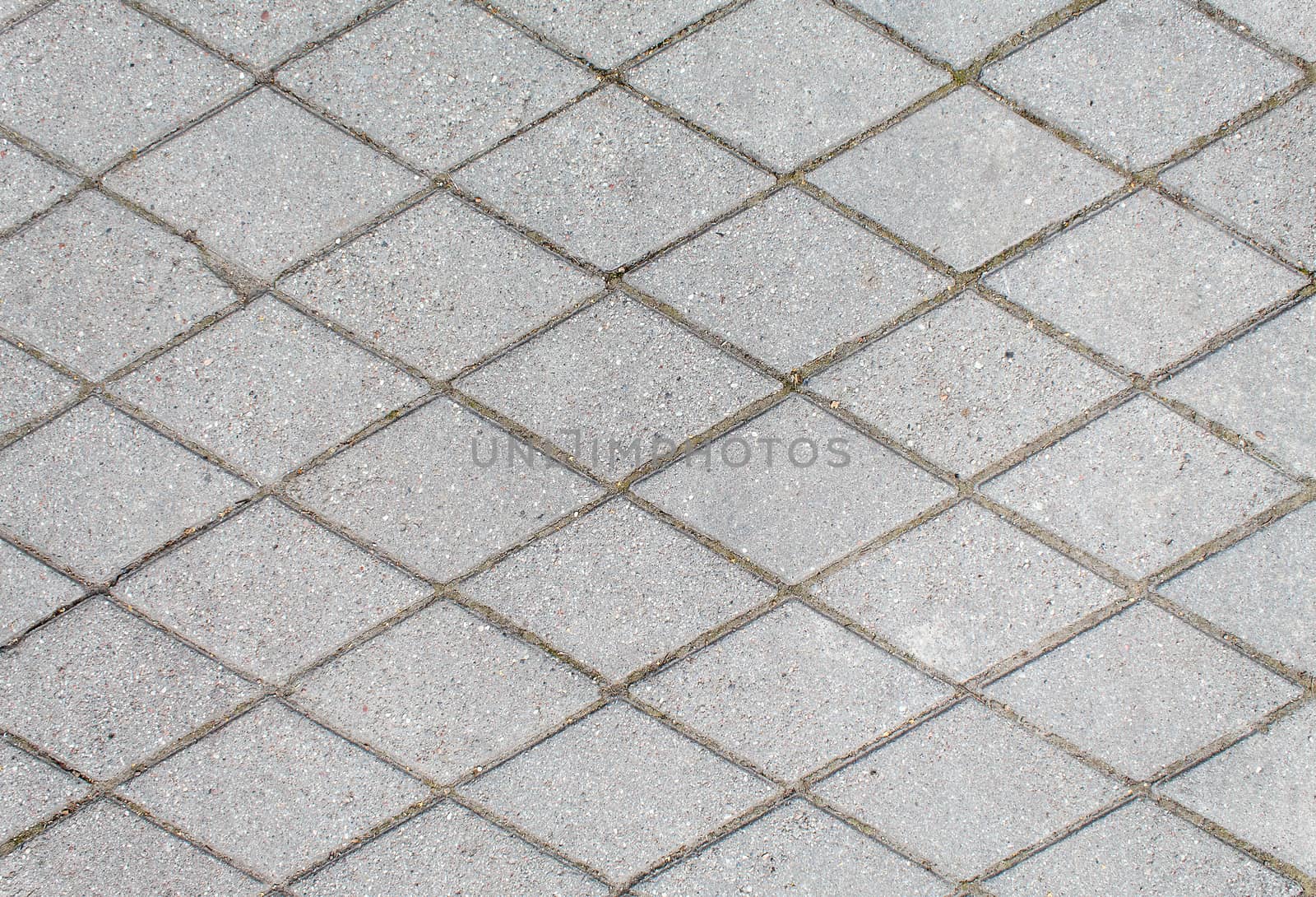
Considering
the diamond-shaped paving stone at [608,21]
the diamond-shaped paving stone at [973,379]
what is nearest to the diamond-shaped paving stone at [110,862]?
the diamond-shaped paving stone at [973,379]

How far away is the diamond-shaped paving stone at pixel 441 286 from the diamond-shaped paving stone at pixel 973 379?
0.71m

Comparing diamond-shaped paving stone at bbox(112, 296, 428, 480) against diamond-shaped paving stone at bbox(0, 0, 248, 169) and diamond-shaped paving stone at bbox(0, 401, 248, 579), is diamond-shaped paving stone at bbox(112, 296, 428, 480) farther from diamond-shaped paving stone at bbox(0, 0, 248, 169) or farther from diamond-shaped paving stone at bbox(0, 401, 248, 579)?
diamond-shaped paving stone at bbox(0, 0, 248, 169)

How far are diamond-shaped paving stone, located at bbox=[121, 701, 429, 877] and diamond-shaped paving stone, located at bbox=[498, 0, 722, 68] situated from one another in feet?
5.81

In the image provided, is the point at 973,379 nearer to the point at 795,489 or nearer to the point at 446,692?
the point at 795,489

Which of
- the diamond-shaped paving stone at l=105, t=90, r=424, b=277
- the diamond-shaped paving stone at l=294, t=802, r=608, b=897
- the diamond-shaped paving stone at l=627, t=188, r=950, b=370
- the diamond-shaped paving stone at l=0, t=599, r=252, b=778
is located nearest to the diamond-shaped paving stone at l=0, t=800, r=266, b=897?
the diamond-shaped paving stone at l=0, t=599, r=252, b=778

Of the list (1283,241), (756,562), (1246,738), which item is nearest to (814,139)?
(756,562)

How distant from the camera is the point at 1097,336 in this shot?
1818 millimetres

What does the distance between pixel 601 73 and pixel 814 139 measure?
54cm

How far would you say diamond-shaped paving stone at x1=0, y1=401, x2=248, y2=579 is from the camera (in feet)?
5.98

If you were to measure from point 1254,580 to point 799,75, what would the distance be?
5.44ft

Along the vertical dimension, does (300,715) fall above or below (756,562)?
below

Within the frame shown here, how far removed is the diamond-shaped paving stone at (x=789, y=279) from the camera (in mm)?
1816

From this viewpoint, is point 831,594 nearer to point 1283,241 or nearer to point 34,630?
point 1283,241

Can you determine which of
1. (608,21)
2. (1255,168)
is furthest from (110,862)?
(1255,168)
